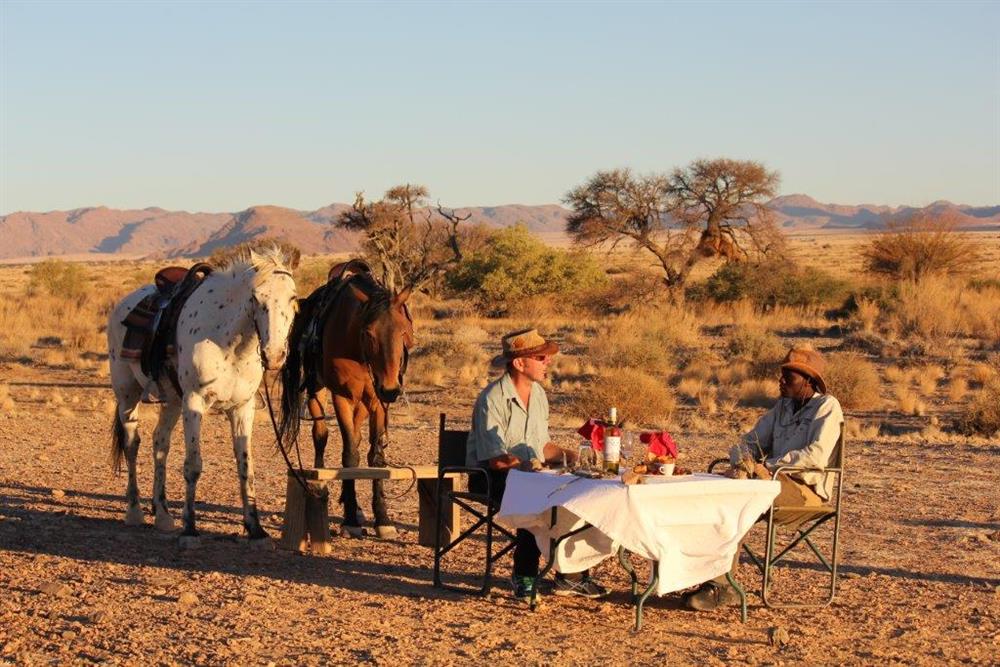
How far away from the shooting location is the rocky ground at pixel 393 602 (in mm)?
6445

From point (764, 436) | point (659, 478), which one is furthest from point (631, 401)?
point (659, 478)

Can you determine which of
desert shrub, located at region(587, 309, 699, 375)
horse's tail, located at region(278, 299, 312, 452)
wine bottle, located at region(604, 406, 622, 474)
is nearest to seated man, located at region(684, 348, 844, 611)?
wine bottle, located at region(604, 406, 622, 474)

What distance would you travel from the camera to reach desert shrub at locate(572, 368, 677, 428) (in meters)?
18.1

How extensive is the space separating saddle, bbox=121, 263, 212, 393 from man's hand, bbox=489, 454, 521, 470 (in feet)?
9.90

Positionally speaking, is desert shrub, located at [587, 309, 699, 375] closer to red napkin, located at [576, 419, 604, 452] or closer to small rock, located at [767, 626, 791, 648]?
red napkin, located at [576, 419, 604, 452]

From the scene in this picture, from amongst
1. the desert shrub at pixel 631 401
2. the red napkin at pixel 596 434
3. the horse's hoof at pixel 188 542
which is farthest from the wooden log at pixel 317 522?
the desert shrub at pixel 631 401

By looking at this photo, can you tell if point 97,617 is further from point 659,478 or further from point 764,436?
point 764,436

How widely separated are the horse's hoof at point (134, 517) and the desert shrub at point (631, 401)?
886 cm

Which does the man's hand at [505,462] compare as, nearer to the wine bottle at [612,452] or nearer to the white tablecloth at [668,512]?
the white tablecloth at [668,512]

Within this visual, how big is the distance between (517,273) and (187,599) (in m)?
33.1

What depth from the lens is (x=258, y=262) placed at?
8.95m

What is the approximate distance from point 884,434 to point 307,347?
9138mm

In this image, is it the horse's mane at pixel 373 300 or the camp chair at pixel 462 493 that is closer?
the camp chair at pixel 462 493

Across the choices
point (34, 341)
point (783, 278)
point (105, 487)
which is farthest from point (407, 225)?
point (105, 487)
